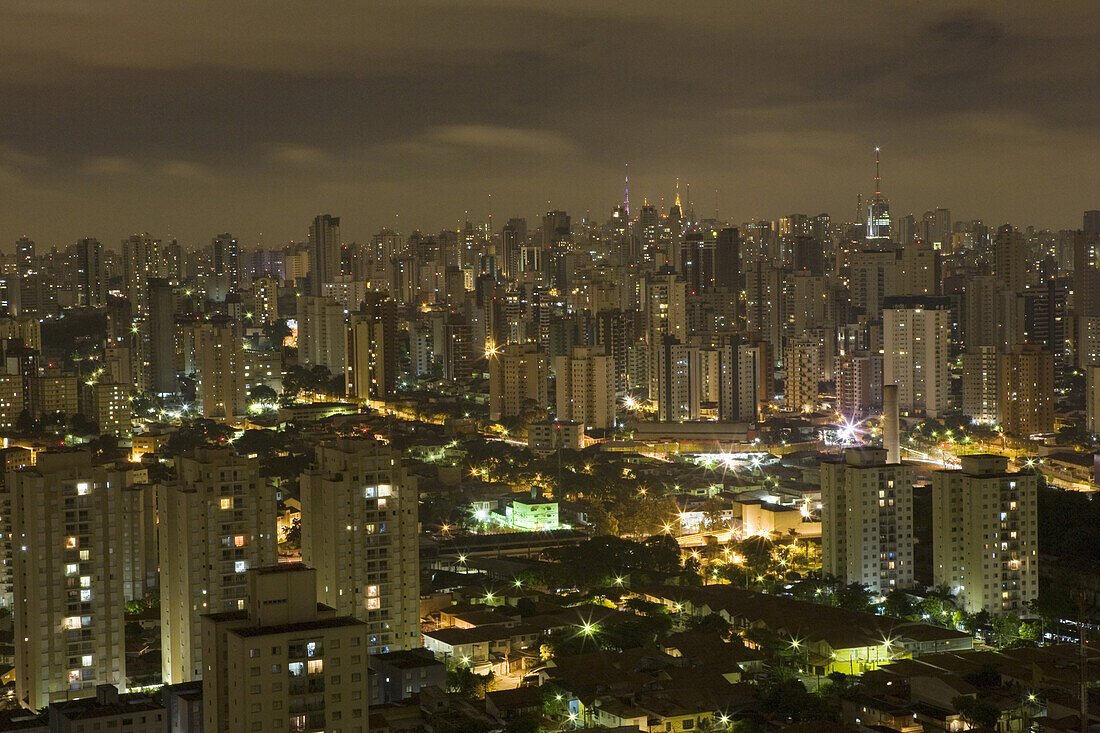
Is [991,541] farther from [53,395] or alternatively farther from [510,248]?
[510,248]

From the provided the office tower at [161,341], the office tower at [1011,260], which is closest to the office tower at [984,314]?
the office tower at [1011,260]

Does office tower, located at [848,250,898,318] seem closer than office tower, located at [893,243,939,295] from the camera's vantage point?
No

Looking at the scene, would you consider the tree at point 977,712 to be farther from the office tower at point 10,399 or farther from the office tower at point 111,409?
the office tower at point 10,399

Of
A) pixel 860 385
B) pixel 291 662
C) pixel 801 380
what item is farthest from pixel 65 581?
pixel 801 380

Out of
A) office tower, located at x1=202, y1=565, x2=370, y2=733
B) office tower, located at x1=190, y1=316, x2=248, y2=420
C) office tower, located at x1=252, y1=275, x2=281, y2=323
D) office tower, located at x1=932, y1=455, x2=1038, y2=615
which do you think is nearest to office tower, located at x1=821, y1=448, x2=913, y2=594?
office tower, located at x1=932, y1=455, x2=1038, y2=615

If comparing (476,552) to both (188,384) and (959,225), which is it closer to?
(188,384)

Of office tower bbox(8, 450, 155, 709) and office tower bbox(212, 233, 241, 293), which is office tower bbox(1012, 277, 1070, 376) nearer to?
office tower bbox(212, 233, 241, 293)
